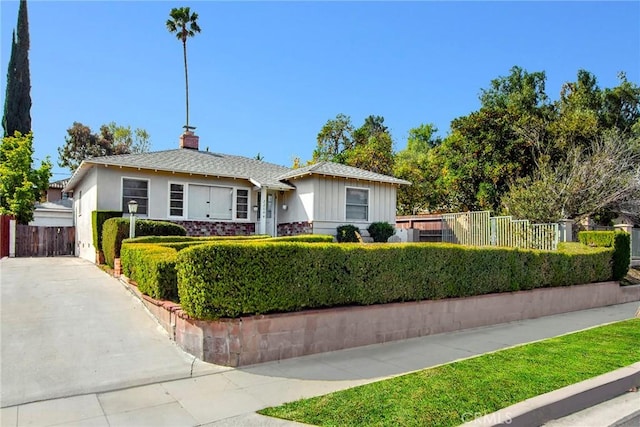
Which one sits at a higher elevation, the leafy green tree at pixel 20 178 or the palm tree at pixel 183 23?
the palm tree at pixel 183 23

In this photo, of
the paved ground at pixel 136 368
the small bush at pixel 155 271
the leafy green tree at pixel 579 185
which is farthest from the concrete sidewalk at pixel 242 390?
the leafy green tree at pixel 579 185

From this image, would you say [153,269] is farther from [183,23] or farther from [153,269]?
[183,23]

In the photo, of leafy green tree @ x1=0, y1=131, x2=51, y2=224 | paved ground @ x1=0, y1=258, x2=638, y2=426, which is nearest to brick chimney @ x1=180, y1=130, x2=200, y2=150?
leafy green tree @ x1=0, y1=131, x2=51, y2=224

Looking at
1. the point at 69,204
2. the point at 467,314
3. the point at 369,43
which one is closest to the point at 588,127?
the point at 369,43

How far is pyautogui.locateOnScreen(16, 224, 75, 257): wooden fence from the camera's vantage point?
17234mm

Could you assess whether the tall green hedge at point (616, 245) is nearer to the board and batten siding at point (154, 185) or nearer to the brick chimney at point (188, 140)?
the board and batten siding at point (154, 185)

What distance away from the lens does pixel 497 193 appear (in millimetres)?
21688

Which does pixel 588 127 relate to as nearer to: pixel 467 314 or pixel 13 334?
pixel 467 314

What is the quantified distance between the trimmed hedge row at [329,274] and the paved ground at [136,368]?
0.83 m

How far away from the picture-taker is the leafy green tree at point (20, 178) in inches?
780

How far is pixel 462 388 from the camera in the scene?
507 cm

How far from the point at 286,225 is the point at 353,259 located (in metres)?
10.8

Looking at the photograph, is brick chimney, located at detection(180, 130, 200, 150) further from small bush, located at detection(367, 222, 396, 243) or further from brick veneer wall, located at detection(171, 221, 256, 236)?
small bush, located at detection(367, 222, 396, 243)

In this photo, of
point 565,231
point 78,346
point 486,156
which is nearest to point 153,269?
point 78,346
